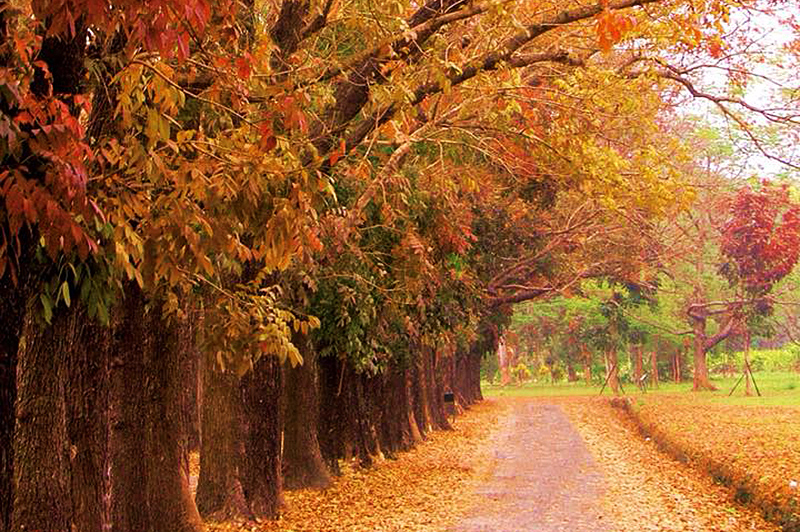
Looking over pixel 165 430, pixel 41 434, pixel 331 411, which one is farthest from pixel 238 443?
pixel 41 434

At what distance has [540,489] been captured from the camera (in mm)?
17172

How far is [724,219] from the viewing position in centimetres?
5378

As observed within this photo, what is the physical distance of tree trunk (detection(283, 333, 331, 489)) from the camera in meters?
18.1

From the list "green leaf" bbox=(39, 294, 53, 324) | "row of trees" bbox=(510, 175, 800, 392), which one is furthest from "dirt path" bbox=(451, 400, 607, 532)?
"row of trees" bbox=(510, 175, 800, 392)

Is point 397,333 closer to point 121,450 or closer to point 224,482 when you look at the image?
point 224,482

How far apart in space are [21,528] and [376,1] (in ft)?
21.5

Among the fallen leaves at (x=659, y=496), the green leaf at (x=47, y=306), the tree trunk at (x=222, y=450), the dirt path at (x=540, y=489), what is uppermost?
the green leaf at (x=47, y=306)

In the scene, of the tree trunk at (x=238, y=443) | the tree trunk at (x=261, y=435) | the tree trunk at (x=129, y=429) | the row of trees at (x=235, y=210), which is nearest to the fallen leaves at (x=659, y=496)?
the row of trees at (x=235, y=210)

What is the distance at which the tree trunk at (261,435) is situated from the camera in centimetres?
1443

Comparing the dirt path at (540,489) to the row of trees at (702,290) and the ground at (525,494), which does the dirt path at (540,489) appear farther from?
the row of trees at (702,290)

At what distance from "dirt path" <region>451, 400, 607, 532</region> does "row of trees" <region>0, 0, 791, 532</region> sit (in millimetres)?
3149

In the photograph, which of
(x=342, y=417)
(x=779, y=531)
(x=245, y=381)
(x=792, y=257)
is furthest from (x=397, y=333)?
(x=792, y=257)

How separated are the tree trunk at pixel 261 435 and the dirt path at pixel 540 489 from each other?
2880 mm

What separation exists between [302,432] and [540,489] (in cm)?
428
